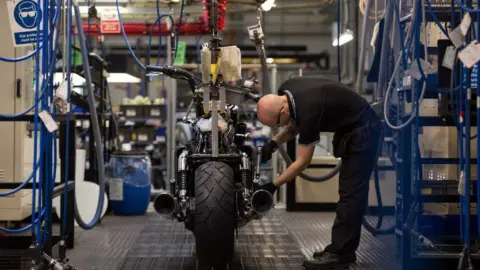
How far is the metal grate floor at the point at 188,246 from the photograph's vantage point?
3.23 m

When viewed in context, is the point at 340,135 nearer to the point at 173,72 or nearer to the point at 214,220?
the point at 214,220

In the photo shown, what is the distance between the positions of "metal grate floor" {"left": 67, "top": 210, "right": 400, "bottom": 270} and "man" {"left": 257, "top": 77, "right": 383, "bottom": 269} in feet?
0.67

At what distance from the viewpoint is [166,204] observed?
3008mm

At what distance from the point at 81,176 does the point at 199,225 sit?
2.17 metres

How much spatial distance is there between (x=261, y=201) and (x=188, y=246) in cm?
98

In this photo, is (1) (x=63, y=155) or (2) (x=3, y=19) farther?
(2) (x=3, y=19)

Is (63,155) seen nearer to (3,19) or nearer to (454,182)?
(3,19)

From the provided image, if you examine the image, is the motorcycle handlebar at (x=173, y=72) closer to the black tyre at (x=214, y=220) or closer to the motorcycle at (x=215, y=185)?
the motorcycle at (x=215, y=185)

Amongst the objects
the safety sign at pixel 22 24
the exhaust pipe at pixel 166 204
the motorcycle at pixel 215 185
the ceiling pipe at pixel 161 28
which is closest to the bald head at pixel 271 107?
the motorcycle at pixel 215 185

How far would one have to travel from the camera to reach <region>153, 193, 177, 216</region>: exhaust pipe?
2988 mm

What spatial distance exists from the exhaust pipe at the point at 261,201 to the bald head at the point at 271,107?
45 centimetres

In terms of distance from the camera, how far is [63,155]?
3275 millimetres

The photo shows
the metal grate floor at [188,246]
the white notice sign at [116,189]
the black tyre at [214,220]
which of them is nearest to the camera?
the black tyre at [214,220]

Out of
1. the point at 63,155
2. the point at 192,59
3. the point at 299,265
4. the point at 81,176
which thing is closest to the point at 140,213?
the point at 81,176
